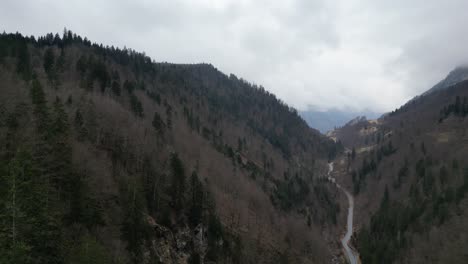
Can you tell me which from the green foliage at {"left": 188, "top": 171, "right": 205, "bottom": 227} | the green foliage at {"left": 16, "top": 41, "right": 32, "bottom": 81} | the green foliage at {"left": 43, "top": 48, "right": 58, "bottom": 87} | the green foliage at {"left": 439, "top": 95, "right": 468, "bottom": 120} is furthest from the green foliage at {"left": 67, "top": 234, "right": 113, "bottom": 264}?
the green foliage at {"left": 439, "top": 95, "right": 468, "bottom": 120}

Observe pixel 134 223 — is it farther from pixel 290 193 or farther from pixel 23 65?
pixel 290 193

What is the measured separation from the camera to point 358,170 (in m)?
195

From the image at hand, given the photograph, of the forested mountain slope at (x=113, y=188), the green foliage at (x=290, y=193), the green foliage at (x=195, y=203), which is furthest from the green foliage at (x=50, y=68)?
the green foliage at (x=290, y=193)

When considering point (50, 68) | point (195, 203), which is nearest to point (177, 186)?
point (195, 203)

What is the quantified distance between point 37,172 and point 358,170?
197 metres

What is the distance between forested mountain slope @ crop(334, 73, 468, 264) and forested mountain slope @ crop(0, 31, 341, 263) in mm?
19857

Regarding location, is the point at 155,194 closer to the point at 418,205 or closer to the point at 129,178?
the point at 129,178

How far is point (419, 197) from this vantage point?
114000 mm

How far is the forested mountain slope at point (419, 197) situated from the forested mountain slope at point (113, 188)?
1986 cm

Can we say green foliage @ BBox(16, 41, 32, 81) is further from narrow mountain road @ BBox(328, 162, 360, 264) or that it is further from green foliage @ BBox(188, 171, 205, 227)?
narrow mountain road @ BBox(328, 162, 360, 264)

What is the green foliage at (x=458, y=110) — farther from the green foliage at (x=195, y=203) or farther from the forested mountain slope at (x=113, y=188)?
the green foliage at (x=195, y=203)

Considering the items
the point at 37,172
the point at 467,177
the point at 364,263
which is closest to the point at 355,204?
the point at 467,177

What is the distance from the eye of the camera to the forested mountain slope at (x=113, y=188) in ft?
78.4

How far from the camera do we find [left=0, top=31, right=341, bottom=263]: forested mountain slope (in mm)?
23906
